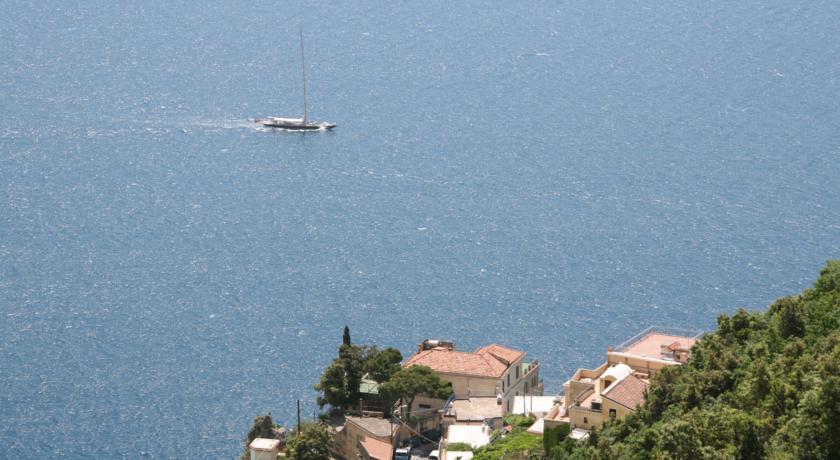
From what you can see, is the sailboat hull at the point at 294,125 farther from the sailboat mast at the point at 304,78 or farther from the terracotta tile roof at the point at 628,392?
the terracotta tile roof at the point at 628,392

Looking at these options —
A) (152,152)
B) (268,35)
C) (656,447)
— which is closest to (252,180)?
(152,152)

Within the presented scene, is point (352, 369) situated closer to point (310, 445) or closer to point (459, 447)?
point (310, 445)

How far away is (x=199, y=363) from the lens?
324 feet

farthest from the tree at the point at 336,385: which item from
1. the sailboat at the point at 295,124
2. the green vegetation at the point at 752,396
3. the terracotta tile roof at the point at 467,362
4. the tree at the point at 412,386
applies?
the sailboat at the point at 295,124

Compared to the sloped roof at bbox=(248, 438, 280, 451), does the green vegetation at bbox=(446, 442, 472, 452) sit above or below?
below

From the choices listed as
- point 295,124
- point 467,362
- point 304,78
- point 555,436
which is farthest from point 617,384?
point 304,78

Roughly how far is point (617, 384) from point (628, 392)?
650mm

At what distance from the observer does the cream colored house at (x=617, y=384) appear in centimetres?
6291

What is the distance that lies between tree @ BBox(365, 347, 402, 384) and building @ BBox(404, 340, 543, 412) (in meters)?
1.25

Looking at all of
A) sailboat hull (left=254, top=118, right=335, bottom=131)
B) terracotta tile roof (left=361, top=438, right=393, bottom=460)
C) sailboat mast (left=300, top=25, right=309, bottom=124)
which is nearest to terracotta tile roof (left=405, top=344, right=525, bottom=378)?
terracotta tile roof (left=361, top=438, right=393, bottom=460)

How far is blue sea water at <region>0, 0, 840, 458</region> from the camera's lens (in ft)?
326

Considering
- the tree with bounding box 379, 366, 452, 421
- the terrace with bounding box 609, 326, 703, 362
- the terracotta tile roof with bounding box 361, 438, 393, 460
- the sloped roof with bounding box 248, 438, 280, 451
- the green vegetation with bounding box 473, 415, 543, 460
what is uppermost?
the terrace with bounding box 609, 326, 703, 362

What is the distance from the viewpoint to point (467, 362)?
76.6 meters

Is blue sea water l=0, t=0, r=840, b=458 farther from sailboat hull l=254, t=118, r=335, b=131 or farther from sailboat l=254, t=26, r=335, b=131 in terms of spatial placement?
sailboat hull l=254, t=118, r=335, b=131
